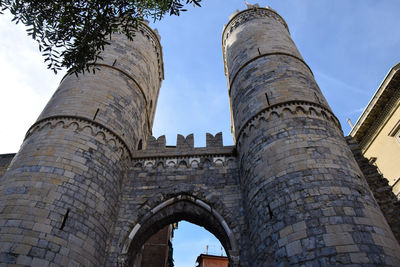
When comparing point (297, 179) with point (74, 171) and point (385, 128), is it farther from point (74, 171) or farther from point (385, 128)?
point (385, 128)

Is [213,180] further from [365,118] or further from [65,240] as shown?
[365,118]

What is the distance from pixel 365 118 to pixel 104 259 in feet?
45.4

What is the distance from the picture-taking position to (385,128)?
47.8 ft

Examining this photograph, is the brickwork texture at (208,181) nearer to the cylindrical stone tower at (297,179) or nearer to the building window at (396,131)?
the cylindrical stone tower at (297,179)

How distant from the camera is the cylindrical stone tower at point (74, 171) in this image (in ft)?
19.4

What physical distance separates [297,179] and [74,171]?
5.00 meters

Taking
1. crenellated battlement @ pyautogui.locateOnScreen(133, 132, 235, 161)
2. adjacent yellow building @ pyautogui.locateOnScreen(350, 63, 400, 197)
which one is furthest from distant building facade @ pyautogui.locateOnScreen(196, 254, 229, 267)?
crenellated battlement @ pyautogui.locateOnScreen(133, 132, 235, 161)

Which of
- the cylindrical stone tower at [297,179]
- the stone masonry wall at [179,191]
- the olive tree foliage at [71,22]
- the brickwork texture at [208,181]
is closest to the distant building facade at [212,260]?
the brickwork texture at [208,181]

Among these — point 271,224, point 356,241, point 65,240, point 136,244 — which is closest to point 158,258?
point 136,244

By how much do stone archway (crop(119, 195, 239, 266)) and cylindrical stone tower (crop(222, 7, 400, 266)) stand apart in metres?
0.82

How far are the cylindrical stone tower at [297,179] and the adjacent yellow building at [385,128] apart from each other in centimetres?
624

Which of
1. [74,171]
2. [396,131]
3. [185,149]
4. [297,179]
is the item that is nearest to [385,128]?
[396,131]

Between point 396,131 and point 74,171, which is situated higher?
point 396,131

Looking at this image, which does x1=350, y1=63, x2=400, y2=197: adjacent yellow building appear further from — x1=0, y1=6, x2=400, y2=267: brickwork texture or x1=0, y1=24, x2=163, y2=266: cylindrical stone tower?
x1=0, y1=24, x2=163, y2=266: cylindrical stone tower
